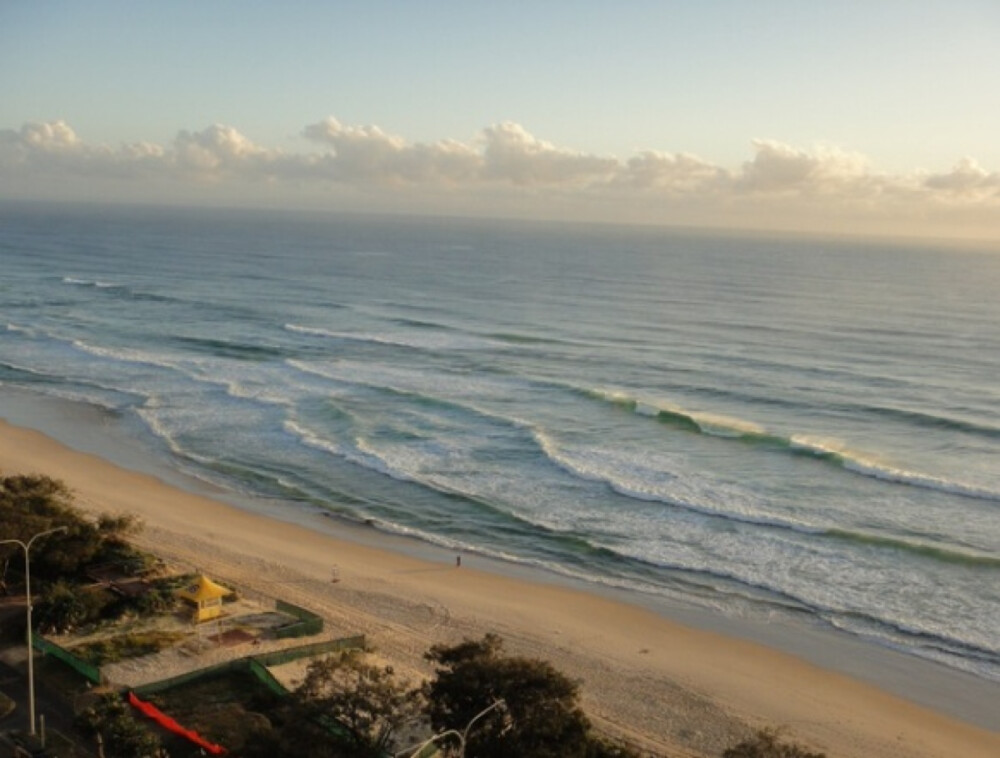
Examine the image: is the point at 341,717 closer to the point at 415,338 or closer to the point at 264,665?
the point at 264,665

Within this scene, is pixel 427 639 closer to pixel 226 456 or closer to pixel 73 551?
pixel 73 551

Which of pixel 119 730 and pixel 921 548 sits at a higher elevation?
pixel 921 548

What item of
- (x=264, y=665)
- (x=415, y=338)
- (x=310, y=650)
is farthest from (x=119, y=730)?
(x=415, y=338)

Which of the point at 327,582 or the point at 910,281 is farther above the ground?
the point at 910,281

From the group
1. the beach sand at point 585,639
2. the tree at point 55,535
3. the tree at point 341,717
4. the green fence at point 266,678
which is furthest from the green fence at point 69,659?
the beach sand at point 585,639

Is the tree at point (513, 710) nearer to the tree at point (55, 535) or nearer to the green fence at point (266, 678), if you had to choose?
the green fence at point (266, 678)

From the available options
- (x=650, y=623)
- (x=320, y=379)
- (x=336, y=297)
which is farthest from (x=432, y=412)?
(x=336, y=297)

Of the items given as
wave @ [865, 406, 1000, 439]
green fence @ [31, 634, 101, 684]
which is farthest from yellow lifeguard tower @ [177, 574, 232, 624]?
wave @ [865, 406, 1000, 439]
